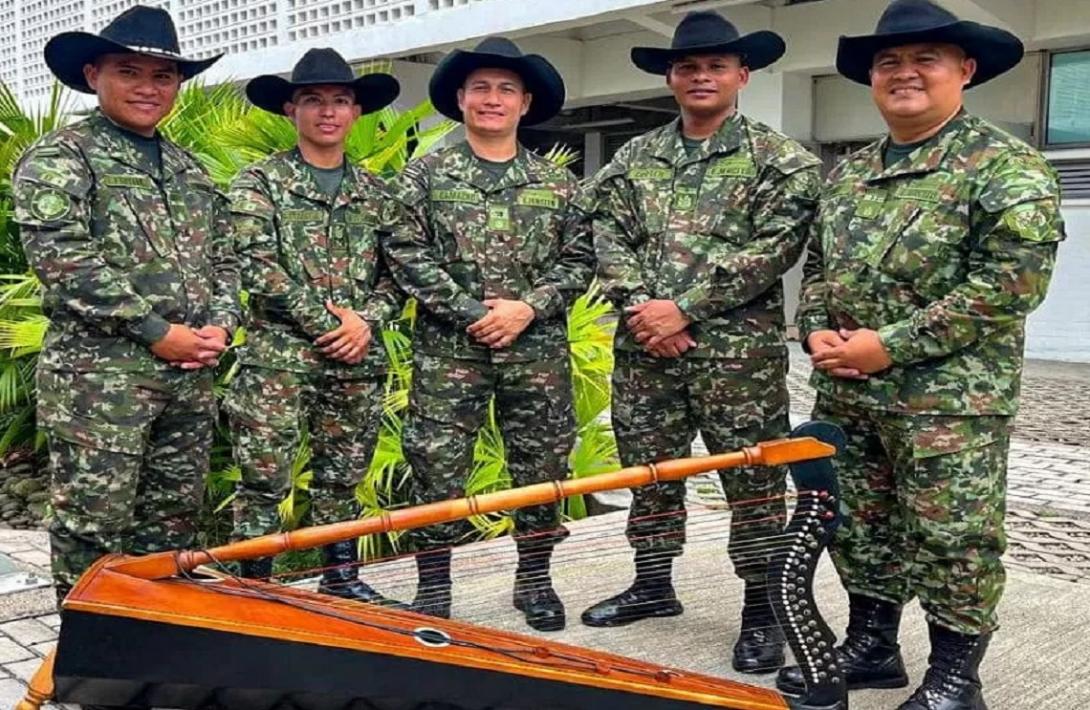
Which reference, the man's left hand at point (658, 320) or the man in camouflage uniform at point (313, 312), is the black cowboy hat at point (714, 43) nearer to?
the man's left hand at point (658, 320)

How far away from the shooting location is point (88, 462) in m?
3.00

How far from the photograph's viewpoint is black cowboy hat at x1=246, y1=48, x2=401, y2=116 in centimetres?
363

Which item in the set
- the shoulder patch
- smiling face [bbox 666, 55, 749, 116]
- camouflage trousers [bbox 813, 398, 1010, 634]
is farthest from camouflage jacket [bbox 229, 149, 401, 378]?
camouflage trousers [bbox 813, 398, 1010, 634]

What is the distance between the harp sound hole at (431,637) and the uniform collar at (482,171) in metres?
1.72

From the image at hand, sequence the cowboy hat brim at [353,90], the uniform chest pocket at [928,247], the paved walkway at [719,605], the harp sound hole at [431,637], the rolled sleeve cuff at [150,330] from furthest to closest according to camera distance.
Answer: the cowboy hat brim at [353,90] → the paved walkway at [719,605] → the rolled sleeve cuff at [150,330] → the uniform chest pocket at [928,247] → the harp sound hole at [431,637]

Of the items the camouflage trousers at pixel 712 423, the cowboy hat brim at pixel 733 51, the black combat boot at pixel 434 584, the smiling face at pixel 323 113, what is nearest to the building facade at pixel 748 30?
the cowboy hat brim at pixel 733 51

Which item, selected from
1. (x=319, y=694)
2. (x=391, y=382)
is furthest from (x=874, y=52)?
(x=391, y=382)

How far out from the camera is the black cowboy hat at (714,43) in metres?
3.32

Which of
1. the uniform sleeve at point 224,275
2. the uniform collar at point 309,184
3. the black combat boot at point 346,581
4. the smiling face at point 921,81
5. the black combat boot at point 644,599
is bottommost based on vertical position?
the black combat boot at point 644,599

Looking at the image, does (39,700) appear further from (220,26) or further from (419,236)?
(220,26)

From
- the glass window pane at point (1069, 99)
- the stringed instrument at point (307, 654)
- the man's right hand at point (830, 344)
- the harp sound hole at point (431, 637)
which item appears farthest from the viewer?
the glass window pane at point (1069, 99)

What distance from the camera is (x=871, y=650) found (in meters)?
3.15

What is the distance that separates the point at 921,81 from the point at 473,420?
1.77 meters

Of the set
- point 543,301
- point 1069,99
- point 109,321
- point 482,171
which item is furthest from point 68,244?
point 1069,99
